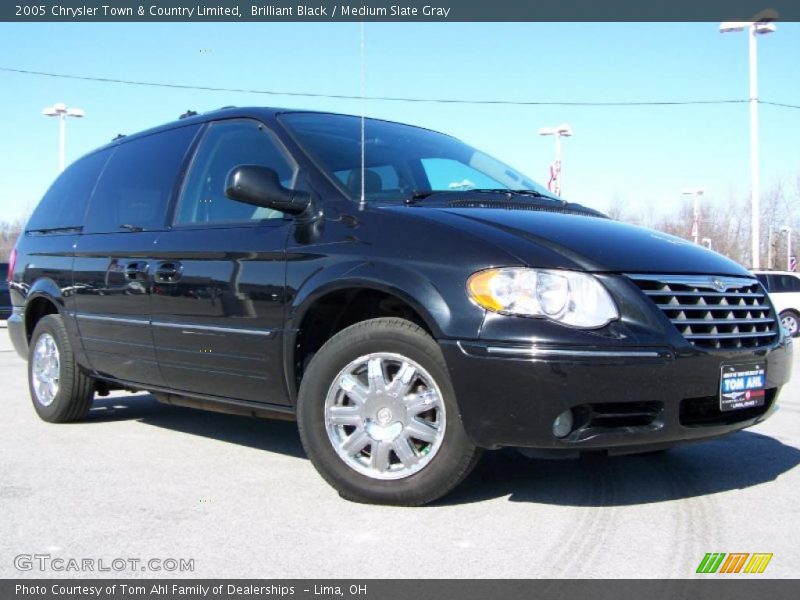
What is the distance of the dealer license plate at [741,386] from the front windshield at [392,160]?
161cm

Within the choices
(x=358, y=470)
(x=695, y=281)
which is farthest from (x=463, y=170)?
(x=358, y=470)

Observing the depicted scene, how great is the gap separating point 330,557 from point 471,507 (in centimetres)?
79

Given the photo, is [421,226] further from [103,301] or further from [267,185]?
[103,301]

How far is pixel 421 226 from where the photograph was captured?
3.46 metres

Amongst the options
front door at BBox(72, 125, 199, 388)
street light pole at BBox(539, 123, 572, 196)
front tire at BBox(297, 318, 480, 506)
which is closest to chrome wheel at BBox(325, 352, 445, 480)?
front tire at BBox(297, 318, 480, 506)

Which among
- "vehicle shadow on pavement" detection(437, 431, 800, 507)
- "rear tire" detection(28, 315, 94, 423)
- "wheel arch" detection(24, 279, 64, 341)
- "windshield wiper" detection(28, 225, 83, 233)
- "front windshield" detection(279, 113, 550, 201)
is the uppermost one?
"front windshield" detection(279, 113, 550, 201)

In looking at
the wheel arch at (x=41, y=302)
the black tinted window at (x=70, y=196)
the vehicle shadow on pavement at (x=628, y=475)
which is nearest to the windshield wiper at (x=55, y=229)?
the black tinted window at (x=70, y=196)

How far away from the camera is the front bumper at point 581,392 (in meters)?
3.06

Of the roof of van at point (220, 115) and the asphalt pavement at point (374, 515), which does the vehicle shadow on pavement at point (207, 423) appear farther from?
the roof of van at point (220, 115)

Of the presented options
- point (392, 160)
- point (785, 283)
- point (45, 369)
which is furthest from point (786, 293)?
point (45, 369)

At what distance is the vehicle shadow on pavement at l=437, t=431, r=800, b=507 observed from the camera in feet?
12.1

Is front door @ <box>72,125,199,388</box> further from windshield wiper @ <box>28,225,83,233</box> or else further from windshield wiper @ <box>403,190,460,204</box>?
windshield wiper @ <box>403,190,460,204</box>

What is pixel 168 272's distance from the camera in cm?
444

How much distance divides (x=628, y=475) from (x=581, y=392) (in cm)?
124
